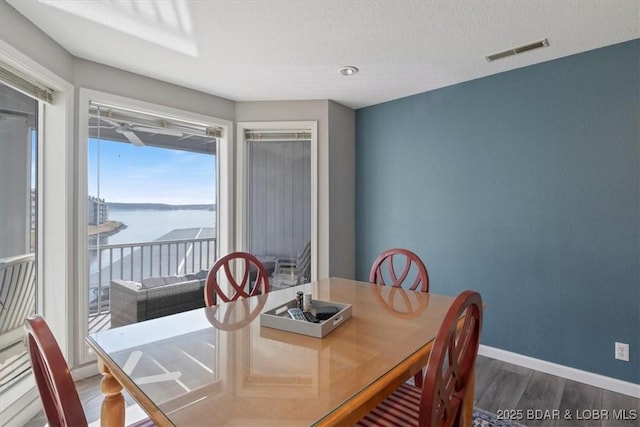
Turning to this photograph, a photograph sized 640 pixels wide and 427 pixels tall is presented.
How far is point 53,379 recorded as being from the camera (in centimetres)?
73

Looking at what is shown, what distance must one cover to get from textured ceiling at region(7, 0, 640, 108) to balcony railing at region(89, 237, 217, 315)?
157cm

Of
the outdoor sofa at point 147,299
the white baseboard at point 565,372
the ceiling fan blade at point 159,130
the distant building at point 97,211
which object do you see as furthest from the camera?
the ceiling fan blade at point 159,130

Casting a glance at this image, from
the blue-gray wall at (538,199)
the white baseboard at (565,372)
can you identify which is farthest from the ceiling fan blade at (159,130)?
the white baseboard at (565,372)

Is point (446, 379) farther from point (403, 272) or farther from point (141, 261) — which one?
point (141, 261)

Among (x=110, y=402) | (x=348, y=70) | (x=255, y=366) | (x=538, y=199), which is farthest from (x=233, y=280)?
(x=538, y=199)

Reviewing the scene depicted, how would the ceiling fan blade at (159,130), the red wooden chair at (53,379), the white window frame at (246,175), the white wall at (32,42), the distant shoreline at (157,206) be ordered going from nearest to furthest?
the red wooden chair at (53,379)
the white wall at (32,42)
the distant shoreline at (157,206)
the ceiling fan blade at (159,130)
the white window frame at (246,175)

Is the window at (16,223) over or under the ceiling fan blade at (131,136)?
under

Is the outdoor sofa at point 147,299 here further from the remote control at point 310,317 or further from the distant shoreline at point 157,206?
the remote control at point 310,317

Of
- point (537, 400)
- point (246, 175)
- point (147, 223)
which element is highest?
point (246, 175)

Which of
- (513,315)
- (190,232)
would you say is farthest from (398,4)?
(190,232)

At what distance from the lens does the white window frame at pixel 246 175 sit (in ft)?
11.2

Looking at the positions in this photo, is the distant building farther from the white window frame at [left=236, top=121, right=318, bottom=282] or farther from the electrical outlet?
the electrical outlet

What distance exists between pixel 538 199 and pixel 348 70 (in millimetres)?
1866

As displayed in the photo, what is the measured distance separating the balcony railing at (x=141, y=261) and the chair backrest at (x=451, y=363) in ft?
8.70
